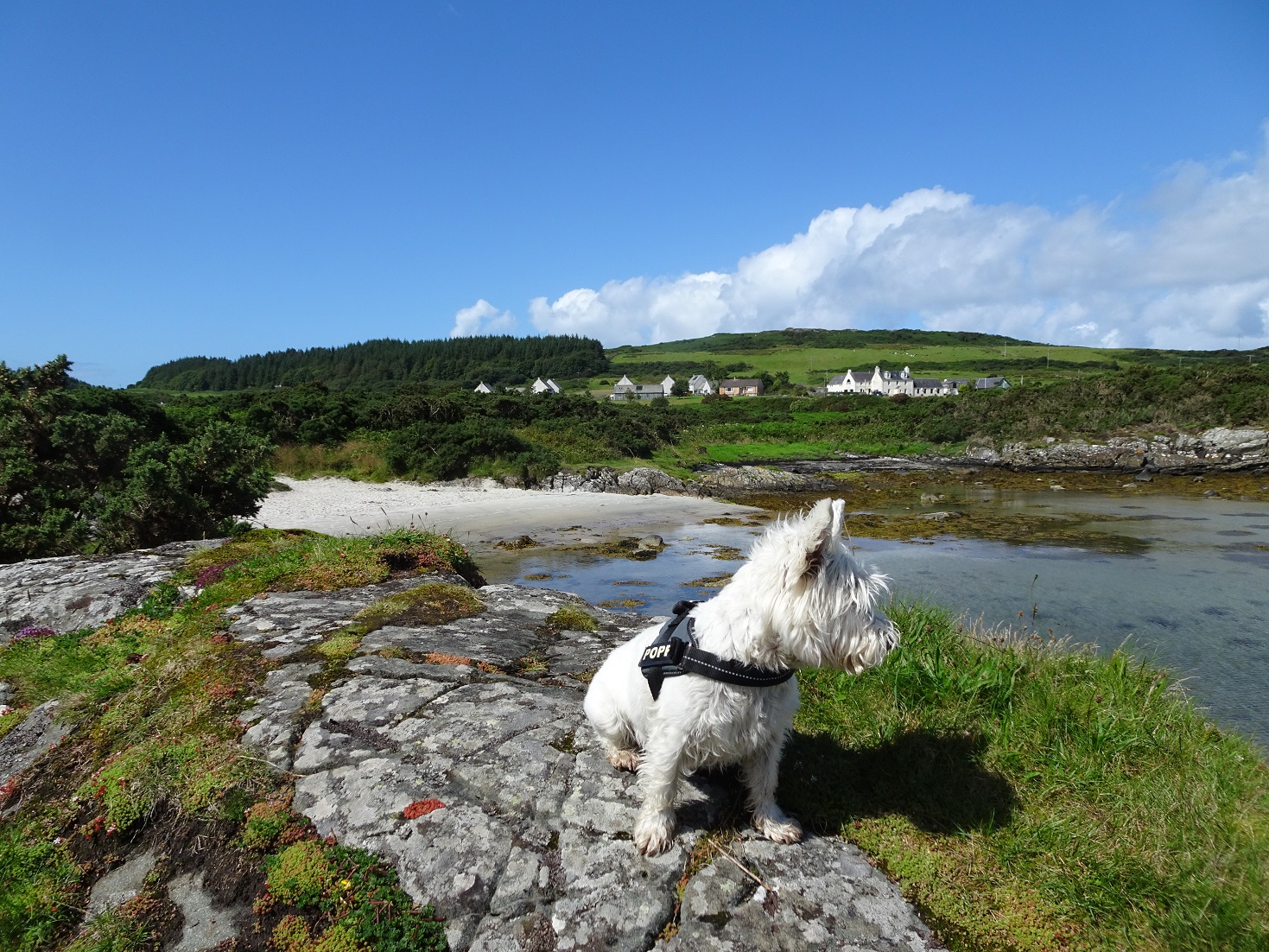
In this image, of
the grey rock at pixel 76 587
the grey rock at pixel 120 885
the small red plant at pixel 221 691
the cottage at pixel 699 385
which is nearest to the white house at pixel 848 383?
the cottage at pixel 699 385

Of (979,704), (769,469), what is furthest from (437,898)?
(769,469)

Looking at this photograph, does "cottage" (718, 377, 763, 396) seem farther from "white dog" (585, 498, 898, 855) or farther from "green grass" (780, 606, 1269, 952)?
"white dog" (585, 498, 898, 855)

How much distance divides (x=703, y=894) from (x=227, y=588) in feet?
20.9

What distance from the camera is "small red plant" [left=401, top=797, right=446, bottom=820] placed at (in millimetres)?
3283

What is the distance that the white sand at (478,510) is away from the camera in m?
23.8

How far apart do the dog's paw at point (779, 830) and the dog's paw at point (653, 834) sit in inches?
19.5

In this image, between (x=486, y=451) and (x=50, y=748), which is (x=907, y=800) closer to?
(x=50, y=748)

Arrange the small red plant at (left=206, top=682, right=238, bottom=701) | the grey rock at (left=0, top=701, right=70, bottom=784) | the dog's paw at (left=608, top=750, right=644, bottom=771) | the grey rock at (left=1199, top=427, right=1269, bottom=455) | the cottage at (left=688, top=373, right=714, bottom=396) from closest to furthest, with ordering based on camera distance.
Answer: the dog's paw at (left=608, top=750, right=644, bottom=771) → the grey rock at (left=0, top=701, right=70, bottom=784) → the small red plant at (left=206, top=682, right=238, bottom=701) → the grey rock at (left=1199, top=427, right=1269, bottom=455) → the cottage at (left=688, top=373, right=714, bottom=396)

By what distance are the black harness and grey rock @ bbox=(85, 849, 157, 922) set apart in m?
2.56

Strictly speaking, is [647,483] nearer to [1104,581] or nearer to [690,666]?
[1104,581]

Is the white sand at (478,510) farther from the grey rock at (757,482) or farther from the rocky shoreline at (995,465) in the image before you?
the grey rock at (757,482)

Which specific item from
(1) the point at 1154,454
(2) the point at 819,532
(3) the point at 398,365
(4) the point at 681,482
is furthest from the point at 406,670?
(3) the point at 398,365

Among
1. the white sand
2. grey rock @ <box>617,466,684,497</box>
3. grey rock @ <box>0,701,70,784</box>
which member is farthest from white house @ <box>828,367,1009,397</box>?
grey rock @ <box>0,701,70,784</box>

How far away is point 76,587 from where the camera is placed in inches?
302
